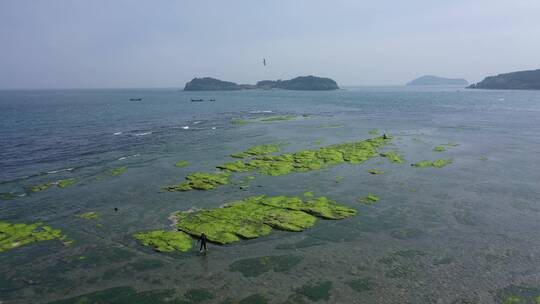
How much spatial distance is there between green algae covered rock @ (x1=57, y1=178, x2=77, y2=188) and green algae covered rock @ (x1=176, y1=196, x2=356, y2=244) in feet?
64.7

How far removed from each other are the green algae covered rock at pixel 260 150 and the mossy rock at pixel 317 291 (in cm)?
3875

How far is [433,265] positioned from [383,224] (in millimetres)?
7522

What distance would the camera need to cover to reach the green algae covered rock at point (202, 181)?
146 ft

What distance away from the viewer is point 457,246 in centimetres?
2933

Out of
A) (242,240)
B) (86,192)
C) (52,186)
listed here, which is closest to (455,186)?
(242,240)

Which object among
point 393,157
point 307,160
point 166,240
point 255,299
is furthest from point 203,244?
point 393,157

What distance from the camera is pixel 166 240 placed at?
30578mm

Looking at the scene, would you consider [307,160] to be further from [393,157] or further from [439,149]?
[439,149]

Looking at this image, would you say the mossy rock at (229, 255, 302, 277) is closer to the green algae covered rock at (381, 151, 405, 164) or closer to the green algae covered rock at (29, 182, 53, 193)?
the green algae covered rock at (29, 182, 53, 193)

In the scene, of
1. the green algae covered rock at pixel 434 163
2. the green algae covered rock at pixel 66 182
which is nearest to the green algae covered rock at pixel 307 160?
the green algae covered rock at pixel 434 163

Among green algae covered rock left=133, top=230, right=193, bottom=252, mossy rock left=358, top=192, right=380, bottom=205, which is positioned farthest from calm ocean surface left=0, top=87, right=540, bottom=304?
green algae covered rock left=133, top=230, right=193, bottom=252

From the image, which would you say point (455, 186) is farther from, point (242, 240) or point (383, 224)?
point (242, 240)

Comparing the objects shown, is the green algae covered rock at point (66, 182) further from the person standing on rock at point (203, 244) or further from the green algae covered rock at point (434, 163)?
the green algae covered rock at point (434, 163)

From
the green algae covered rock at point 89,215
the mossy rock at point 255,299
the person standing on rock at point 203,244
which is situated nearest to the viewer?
the mossy rock at point 255,299
